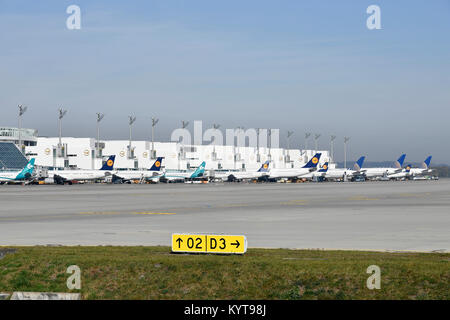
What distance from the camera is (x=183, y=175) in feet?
552

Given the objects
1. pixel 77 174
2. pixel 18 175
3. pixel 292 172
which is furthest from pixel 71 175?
pixel 292 172

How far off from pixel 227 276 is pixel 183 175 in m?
152

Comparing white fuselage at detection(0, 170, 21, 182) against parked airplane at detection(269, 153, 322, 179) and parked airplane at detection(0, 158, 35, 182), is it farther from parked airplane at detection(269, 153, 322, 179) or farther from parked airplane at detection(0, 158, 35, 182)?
parked airplane at detection(269, 153, 322, 179)

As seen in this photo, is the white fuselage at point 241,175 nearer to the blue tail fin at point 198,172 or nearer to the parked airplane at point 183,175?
the parked airplane at point 183,175

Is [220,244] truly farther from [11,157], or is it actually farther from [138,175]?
[11,157]

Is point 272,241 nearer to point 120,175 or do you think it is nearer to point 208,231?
point 208,231

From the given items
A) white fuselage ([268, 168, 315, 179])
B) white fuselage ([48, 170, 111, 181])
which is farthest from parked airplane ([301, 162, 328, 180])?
white fuselage ([48, 170, 111, 181])

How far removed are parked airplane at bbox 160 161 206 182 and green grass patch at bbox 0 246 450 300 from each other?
14506cm

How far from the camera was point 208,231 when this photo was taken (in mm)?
31531

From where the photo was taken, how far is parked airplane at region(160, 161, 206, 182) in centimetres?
16475

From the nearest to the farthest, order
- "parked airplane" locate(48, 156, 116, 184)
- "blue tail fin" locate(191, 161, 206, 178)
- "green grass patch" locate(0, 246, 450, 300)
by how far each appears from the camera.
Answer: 1. "green grass patch" locate(0, 246, 450, 300)
2. "parked airplane" locate(48, 156, 116, 184)
3. "blue tail fin" locate(191, 161, 206, 178)

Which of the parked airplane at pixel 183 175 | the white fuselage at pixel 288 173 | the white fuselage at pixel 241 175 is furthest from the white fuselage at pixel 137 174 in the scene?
the white fuselage at pixel 288 173
